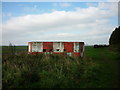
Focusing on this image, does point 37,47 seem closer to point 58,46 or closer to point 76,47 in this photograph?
point 58,46

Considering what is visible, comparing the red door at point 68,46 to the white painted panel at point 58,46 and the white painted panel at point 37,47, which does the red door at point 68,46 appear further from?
the white painted panel at point 37,47

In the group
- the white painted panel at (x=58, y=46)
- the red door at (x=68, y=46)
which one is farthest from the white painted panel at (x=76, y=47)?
the white painted panel at (x=58, y=46)

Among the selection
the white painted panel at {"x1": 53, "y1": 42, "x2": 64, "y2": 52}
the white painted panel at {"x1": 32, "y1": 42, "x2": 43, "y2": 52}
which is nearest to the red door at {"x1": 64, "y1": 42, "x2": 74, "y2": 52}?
the white painted panel at {"x1": 53, "y1": 42, "x2": 64, "y2": 52}

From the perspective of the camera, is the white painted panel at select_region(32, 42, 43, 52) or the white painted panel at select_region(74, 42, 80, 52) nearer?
the white painted panel at select_region(74, 42, 80, 52)

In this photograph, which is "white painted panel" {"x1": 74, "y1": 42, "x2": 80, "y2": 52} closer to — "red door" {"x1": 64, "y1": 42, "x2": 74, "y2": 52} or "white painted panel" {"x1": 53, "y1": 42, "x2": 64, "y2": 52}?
"red door" {"x1": 64, "y1": 42, "x2": 74, "y2": 52}

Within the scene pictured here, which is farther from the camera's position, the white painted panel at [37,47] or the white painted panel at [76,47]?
the white painted panel at [37,47]

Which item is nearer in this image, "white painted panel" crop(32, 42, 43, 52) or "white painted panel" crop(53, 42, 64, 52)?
"white painted panel" crop(53, 42, 64, 52)

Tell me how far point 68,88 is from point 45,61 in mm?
2720

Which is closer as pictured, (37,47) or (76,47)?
(76,47)

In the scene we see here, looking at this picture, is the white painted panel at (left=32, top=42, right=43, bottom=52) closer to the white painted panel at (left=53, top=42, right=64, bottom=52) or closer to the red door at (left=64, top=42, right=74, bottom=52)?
the white painted panel at (left=53, top=42, right=64, bottom=52)

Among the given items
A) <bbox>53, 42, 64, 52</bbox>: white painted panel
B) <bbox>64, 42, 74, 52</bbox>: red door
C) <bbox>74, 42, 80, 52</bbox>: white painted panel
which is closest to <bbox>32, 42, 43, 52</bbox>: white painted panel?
<bbox>53, 42, 64, 52</bbox>: white painted panel

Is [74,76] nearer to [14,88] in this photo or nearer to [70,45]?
[14,88]

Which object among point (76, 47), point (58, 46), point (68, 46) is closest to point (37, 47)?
point (58, 46)

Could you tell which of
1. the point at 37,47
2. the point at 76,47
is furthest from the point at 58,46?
the point at 37,47
